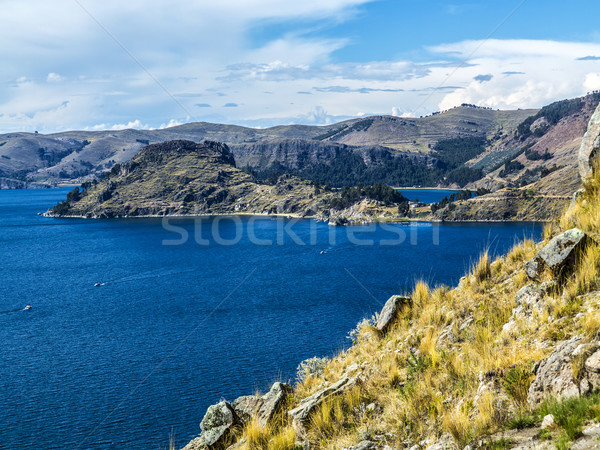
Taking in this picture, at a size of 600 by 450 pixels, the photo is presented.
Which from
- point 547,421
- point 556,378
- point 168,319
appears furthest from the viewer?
point 168,319

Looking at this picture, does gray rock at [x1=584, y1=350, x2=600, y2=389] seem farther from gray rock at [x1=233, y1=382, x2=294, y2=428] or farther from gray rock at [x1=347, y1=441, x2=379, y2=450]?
gray rock at [x1=233, y1=382, x2=294, y2=428]

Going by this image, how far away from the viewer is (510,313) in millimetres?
14148

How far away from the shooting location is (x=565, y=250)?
43.9ft

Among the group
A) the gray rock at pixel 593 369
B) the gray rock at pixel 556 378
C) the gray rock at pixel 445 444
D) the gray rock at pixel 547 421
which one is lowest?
the gray rock at pixel 445 444

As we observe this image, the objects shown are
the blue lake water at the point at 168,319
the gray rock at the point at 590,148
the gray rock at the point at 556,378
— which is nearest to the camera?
the gray rock at the point at 556,378

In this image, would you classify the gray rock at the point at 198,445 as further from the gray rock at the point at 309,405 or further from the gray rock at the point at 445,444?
the gray rock at the point at 445,444

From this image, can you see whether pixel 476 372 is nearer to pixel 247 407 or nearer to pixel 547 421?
pixel 547 421

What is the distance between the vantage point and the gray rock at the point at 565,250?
43.6 feet

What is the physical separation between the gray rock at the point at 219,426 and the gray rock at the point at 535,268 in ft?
37.2

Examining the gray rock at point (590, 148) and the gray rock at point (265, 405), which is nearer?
the gray rock at point (265, 405)

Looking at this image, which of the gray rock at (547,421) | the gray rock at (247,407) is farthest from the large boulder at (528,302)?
the gray rock at (247,407)

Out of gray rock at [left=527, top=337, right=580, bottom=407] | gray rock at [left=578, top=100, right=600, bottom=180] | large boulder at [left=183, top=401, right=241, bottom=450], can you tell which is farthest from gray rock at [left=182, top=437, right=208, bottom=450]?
gray rock at [left=578, top=100, right=600, bottom=180]

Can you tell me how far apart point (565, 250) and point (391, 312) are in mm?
7408

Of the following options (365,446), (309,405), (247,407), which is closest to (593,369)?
(365,446)
